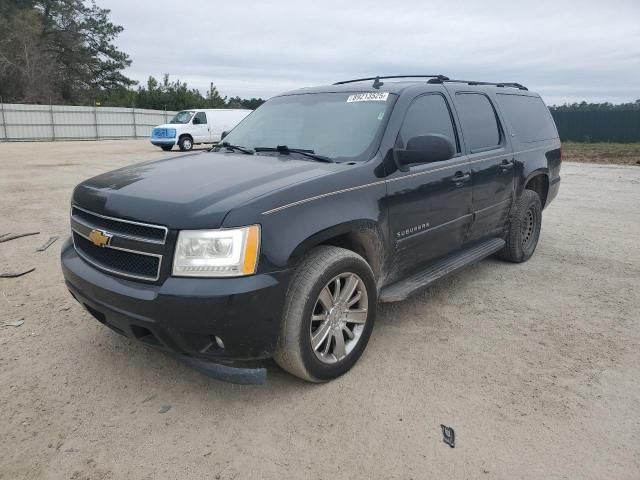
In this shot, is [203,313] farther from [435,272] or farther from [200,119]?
[200,119]

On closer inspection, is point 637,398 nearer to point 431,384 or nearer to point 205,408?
point 431,384

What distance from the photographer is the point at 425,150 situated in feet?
10.9

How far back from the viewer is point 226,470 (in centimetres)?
232

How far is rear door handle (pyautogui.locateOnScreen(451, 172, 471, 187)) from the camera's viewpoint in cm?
394

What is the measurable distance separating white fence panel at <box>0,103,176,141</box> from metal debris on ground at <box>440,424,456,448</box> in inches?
1351

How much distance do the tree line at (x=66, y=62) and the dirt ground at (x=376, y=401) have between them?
39.0 m

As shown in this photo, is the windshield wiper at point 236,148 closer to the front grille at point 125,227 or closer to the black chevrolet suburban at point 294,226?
the black chevrolet suburban at point 294,226

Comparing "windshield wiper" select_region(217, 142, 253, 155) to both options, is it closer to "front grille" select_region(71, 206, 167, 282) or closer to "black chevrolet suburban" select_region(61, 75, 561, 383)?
"black chevrolet suburban" select_region(61, 75, 561, 383)

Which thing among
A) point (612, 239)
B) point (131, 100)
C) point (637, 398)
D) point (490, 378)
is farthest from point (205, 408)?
point (131, 100)

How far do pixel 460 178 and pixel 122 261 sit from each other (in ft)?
8.60

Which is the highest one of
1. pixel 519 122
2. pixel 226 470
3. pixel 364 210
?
pixel 519 122

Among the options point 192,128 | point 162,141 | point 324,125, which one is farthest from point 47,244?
point 192,128

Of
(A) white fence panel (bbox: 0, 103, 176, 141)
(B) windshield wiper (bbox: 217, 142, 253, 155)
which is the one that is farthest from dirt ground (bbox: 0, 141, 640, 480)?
(A) white fence panel (bbox: 0, 103, 176, 141)

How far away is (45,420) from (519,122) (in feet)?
16.1
